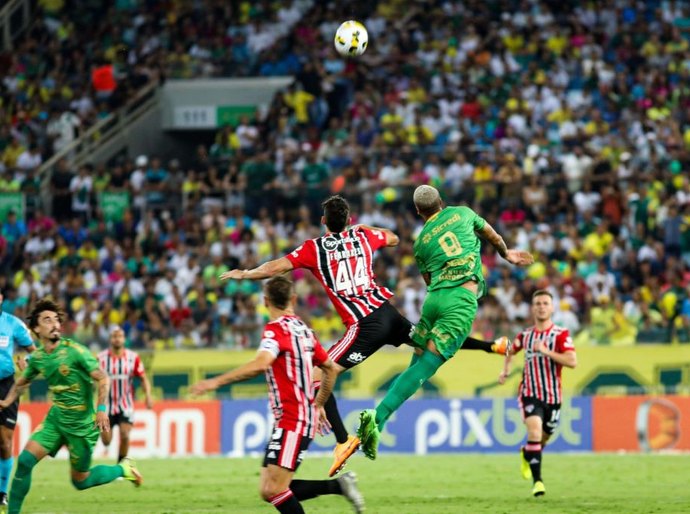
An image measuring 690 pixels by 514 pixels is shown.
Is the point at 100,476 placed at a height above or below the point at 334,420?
below

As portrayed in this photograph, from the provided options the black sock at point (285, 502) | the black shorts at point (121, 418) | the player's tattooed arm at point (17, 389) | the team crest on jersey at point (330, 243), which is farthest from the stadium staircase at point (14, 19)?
the black sock at point (285, 502)

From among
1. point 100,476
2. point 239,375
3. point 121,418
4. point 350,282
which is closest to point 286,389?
point 239,375

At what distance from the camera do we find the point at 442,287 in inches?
519

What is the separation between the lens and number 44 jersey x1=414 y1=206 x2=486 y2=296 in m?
13.1

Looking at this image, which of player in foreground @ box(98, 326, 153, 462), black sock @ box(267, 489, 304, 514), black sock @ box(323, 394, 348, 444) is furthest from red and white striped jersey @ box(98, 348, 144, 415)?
black sock @ box(267, 489, 304, 514)

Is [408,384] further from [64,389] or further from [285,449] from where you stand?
[64,389]

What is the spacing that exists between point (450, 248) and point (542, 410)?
13.2ft

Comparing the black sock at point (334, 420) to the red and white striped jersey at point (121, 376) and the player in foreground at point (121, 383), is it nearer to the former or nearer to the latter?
the player in foreground at point (121, 383)

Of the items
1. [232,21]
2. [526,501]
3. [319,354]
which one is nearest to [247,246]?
[232,21]

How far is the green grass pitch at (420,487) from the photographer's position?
566 inches

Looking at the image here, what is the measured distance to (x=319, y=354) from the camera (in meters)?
10.8

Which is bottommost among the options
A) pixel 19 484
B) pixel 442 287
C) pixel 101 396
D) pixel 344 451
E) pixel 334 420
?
pixel 19 484

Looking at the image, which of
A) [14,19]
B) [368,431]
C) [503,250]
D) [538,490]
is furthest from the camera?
[14,19]

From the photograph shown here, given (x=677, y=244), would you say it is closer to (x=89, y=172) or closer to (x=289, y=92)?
(x=289, y=92)
